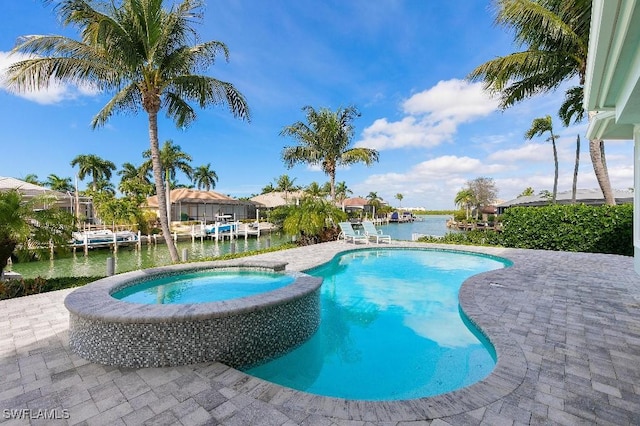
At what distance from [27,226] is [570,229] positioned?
57.1 ft

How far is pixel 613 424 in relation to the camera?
2359 mm

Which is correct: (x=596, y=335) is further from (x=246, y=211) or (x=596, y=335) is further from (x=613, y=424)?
(x=246, y=211)

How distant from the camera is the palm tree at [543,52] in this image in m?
10.3

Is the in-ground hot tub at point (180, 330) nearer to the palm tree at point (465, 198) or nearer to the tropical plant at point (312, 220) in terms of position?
the tropical plant at point (312, 220)

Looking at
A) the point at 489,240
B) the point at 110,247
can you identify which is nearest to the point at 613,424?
the point at 489,240

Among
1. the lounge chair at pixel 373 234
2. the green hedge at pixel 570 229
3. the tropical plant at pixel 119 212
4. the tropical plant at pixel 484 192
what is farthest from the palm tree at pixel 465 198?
the tropical plant at pixel 119 212

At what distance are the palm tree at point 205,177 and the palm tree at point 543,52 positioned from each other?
45186mm

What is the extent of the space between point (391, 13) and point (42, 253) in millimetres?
13751

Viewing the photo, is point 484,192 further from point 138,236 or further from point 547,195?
point 138,236

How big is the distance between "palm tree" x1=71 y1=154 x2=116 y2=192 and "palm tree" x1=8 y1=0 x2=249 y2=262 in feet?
119

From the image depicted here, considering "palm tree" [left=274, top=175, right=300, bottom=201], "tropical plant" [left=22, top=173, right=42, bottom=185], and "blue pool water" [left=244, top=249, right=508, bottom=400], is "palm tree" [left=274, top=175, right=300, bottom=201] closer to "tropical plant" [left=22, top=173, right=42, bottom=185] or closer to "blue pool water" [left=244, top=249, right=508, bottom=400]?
"tropical plant" [left=22, top=173, right=42, bottom=185]

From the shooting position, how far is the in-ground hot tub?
3.45m

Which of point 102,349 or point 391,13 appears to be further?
point 391,13

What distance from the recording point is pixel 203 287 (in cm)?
644
